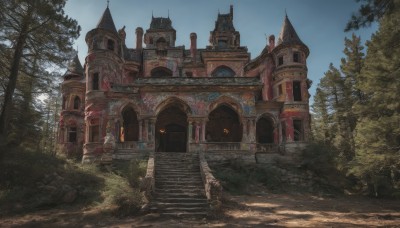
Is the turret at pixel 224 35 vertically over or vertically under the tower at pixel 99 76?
over

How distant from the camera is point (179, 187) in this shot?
1527 cm

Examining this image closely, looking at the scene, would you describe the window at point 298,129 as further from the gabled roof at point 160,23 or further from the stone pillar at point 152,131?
the gabled roof at point 160,23

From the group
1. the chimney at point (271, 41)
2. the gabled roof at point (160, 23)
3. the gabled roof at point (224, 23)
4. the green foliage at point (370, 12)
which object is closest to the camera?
the green foliage at point (370, 12)

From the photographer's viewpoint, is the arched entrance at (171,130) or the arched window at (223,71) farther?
the arched window at (223,71)

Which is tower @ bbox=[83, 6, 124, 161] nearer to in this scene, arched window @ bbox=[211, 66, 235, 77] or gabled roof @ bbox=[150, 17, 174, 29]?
gabled roof @ bbox=[150, 17, 174, 29]

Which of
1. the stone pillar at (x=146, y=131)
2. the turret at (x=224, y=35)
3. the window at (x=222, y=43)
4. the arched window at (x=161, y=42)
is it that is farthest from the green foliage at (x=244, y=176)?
the arched window at (x=161, y=42)

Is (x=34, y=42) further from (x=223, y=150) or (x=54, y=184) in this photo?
(x=223, y=150)

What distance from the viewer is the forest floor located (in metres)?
11.2

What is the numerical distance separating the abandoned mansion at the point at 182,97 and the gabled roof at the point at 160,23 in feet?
0.46

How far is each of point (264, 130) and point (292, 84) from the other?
4.97 m

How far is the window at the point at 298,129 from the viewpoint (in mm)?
26984

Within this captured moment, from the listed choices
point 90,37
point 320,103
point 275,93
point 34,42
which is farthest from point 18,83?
point 320,103

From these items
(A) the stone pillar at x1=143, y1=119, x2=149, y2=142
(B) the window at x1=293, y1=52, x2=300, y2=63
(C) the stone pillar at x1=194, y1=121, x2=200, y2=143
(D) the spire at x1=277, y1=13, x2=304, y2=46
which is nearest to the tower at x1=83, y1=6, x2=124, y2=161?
(A) the stone pillar at x1=143, y1=119, x2=149, y2=142

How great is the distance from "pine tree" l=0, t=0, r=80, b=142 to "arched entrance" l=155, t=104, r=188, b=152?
1087 centimetres
